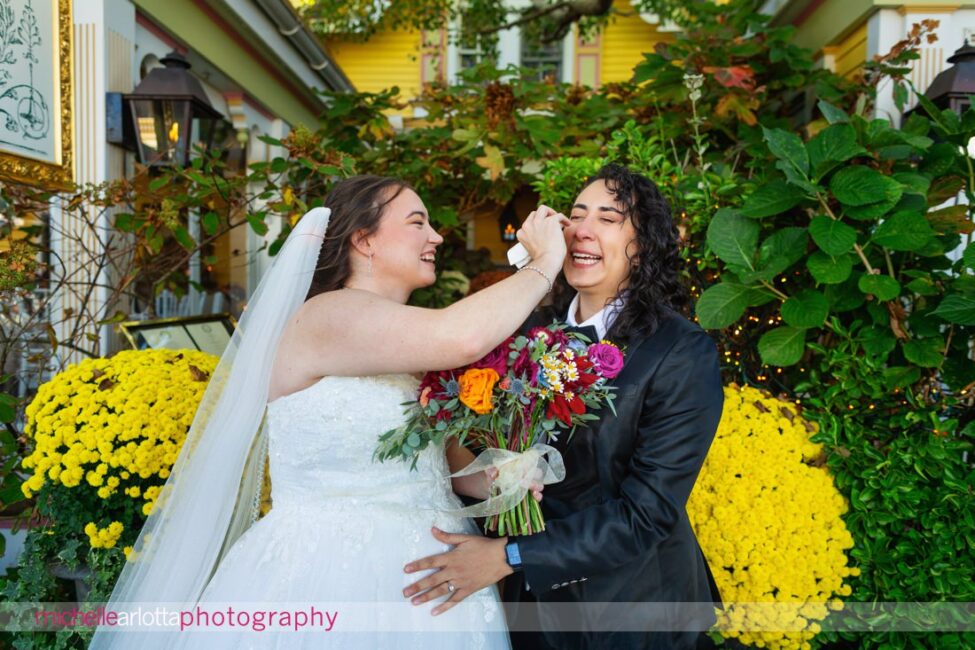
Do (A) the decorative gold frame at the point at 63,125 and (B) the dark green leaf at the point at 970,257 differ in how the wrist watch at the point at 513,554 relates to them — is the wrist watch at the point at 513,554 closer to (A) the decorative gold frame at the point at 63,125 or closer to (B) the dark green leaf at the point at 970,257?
(B) the dark green leaf at the point at 970,257

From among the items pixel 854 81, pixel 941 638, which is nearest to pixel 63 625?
pixel 941 638

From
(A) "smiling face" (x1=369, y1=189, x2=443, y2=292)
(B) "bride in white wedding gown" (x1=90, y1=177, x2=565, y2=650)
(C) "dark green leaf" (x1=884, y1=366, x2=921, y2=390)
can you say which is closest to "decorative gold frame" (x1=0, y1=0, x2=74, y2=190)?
(B) "bride in white wedding gown" (x1=90, y1=177, x2=565, y2=650)

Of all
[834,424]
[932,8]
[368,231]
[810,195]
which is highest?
[932,8]

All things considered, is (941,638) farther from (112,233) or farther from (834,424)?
(112,233)

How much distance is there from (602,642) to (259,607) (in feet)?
2.92

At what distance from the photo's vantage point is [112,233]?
390cm

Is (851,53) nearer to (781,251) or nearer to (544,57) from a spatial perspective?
(781,251)

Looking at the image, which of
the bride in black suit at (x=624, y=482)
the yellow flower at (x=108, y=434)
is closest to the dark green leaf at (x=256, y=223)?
the yellow flower at (x=108, y=434)

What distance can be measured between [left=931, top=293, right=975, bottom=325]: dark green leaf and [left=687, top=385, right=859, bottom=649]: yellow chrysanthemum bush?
2.23ft

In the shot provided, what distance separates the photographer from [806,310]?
2.64 meters

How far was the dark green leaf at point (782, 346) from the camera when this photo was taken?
271cm

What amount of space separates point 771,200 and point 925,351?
79 cm

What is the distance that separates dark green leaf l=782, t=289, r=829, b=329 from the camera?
2617 mm

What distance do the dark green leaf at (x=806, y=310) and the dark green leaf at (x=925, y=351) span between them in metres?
0.32
